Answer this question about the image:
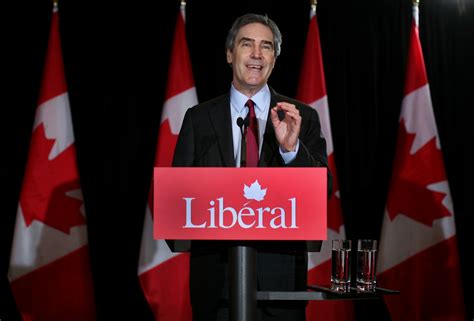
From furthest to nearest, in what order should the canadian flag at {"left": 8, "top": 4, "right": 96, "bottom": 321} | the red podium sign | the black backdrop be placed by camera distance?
the black backdrop → the canadian flag at {"left": 8, "top": 4, "right": 96, "bottom": 321} → the red podium sign

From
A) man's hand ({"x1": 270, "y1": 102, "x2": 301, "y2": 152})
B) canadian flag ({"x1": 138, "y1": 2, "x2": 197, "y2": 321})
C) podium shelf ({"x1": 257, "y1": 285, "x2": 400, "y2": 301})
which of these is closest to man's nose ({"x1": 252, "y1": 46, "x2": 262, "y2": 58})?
man's hand ({"x1": 270, "y1": 102, "x2": 301, "y2": 152})

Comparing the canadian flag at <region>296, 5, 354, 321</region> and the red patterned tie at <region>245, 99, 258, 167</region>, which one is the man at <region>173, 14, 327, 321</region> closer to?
the red patterned tie at <region>245, 99, 258, 167</region>

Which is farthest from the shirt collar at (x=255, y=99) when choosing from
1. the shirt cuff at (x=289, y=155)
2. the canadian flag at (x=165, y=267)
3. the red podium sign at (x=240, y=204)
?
the canadian flag at (x=165, y=267)

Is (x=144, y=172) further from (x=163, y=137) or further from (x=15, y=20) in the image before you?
(x=15, y=20)

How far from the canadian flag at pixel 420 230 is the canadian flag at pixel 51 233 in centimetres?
170

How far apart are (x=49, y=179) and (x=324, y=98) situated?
1.61 meters

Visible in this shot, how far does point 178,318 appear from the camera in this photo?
346 cm

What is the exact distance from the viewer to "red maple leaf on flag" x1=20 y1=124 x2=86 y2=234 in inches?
137

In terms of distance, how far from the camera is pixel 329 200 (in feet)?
11.3

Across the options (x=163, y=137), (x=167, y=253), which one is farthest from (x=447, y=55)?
(x=167, y=253)

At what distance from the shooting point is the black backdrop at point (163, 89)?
3.79 metres

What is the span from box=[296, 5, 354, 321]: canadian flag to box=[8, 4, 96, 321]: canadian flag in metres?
1.27

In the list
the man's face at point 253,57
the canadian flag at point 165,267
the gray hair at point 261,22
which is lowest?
the canadian flag at point 165,267

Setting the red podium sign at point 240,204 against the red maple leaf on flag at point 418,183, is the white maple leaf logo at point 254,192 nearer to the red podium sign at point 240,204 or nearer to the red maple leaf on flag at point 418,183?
the red podium sign at point 240,204
